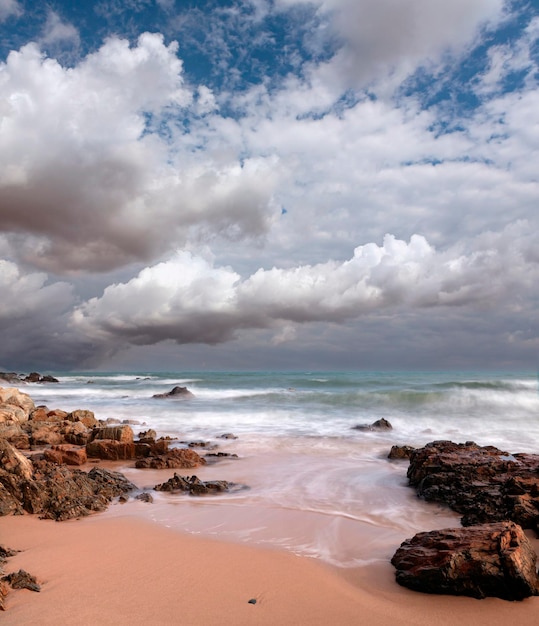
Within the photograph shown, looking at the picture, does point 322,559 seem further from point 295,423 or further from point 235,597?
point 295,423

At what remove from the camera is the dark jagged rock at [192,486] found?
7680 mm

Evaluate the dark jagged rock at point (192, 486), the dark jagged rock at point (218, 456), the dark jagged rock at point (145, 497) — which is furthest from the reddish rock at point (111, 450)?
the dark jagged rock at point (145, 497)

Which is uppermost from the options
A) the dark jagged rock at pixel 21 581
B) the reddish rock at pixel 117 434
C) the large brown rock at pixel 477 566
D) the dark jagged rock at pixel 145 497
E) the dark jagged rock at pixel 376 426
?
the large brown rock at pixel 477 566

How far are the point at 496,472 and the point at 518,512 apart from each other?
73.0 inches

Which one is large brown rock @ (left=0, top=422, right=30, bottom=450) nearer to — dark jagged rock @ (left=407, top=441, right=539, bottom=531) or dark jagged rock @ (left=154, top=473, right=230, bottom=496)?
dark jagged rock @ (left=154, top=473, right=230, bottom=496)

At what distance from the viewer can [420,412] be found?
2275 centimetres

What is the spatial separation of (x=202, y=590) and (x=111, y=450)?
750 centimetres

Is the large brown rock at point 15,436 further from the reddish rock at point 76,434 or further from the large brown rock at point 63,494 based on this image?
the large brown rock at point 63,494

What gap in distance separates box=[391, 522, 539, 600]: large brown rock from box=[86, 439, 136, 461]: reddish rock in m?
8.04

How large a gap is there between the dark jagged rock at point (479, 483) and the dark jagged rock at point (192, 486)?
11.5ft

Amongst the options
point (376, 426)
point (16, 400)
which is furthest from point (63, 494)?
point (16, 400)

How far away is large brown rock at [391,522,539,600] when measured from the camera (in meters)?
3.75

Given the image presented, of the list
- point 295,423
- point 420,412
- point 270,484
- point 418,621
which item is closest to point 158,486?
point 270,484

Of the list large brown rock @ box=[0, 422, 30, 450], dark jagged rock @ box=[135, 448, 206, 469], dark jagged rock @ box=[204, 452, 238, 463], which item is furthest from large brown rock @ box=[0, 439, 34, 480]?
large brown rock @ box=[0, 422, 30, 450]
